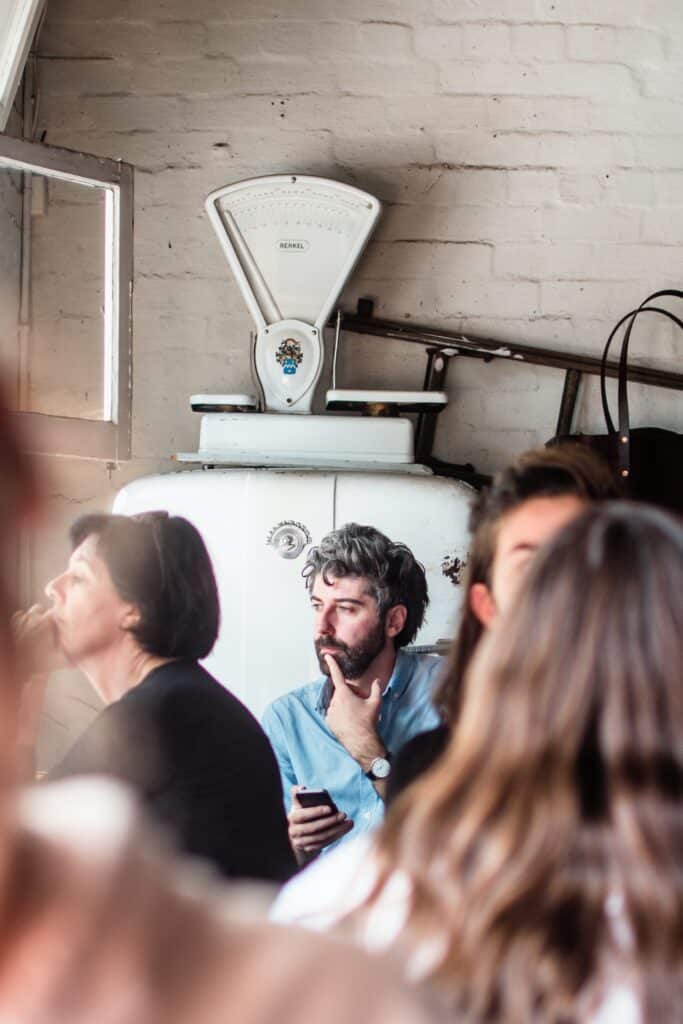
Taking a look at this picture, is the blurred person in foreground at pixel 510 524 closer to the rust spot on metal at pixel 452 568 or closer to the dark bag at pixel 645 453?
the rust spot on metal at pixel 452 568

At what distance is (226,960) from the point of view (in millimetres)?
351

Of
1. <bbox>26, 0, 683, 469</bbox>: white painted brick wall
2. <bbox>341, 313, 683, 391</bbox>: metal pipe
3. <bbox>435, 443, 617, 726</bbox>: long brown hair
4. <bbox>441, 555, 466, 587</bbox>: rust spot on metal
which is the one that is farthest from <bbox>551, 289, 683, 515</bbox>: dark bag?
<bbox>435, 443, 617, 726</bbox>: long brown hair

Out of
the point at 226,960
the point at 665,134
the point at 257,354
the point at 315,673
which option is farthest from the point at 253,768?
the point at 665,134

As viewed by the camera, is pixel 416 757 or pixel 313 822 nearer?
pixel 416 757

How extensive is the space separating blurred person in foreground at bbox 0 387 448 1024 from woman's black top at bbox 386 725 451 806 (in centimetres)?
98

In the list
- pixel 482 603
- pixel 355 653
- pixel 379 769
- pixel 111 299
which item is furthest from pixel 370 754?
pixel 111 299

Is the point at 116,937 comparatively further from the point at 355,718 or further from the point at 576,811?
the point at 355,718

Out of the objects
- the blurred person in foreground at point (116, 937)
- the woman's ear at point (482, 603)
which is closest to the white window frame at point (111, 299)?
the woman's ear at point (482, 603)

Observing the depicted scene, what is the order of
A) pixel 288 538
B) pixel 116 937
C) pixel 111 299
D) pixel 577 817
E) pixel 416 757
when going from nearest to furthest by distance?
pixel 116 937 → pixel 577 817 → pixel 416 757 → pixel 288 538 → pixel 111 299

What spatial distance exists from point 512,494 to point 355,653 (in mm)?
536

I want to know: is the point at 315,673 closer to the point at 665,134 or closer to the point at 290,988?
the point at 665,134

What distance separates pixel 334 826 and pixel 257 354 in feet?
2.61

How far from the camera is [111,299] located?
6.46ft

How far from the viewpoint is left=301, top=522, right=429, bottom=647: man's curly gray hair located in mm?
1806
